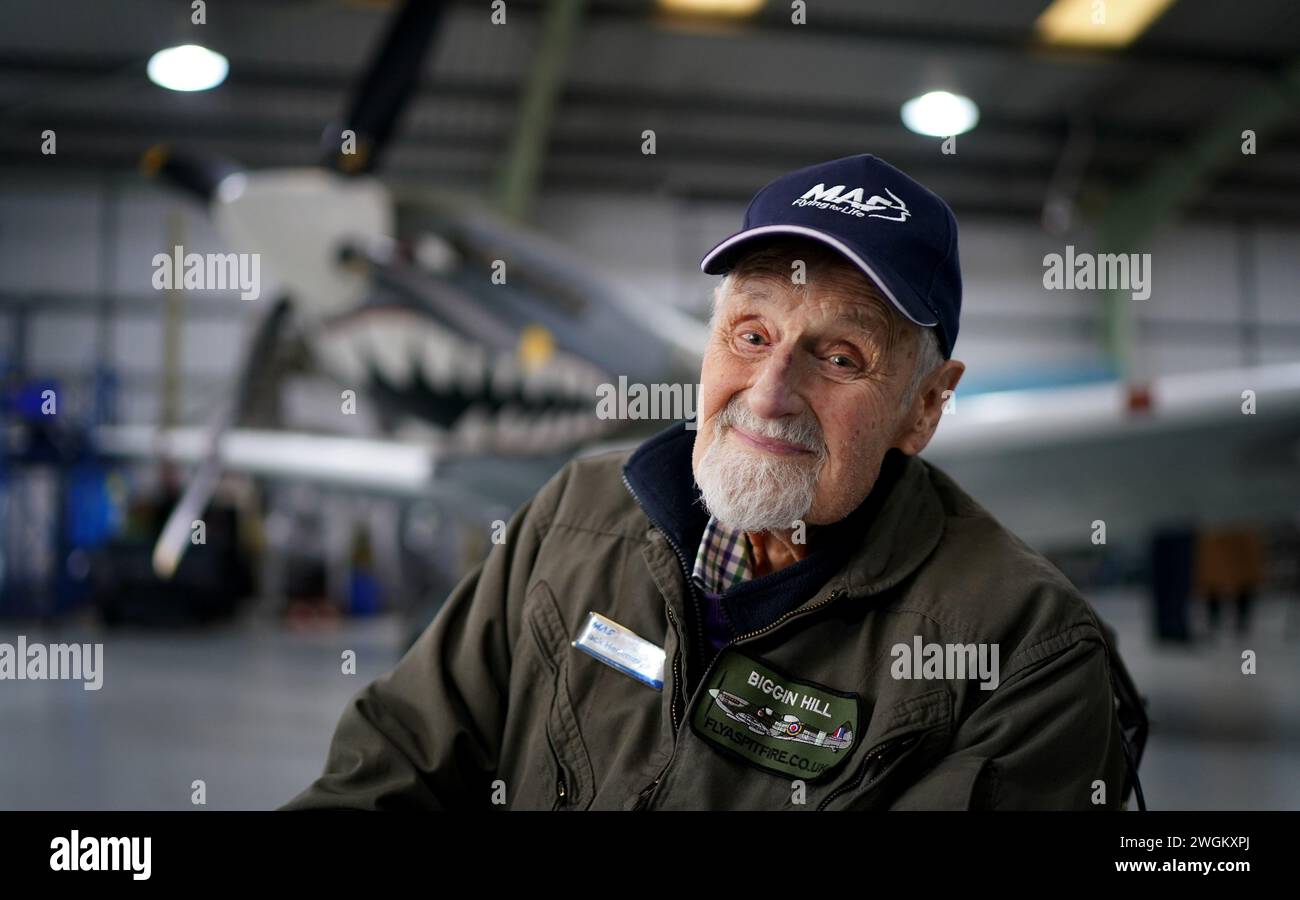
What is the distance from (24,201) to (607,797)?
550 inches

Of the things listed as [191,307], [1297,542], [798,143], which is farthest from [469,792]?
[191,307]

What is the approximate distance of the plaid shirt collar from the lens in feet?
3.27

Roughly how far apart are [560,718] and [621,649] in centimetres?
10

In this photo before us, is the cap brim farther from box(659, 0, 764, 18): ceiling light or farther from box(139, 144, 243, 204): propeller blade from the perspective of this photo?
box(139, 144, 243, 204): propeller blade

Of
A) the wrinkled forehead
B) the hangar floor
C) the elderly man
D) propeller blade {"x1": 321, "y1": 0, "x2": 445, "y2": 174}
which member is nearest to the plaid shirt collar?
the elderly man

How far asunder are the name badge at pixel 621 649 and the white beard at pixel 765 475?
6.4 inches

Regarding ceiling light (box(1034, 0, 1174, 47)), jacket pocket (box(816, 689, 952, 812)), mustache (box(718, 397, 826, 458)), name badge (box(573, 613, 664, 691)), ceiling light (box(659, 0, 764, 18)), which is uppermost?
ceiling light (box(659, 0, 764, 18))

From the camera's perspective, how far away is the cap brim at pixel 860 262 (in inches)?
32.9

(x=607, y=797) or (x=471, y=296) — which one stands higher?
(x=471, y=296)

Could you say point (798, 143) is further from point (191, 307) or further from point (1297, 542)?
point (191, 307)

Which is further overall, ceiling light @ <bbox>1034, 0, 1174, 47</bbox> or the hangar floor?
the hangar floor

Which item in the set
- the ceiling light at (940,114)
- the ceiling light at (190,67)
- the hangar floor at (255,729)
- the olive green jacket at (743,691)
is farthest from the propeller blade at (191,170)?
the olive green jacket at (743,691)

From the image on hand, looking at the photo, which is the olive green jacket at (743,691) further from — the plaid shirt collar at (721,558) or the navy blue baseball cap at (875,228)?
the navy blue baseball cap at (875,228)

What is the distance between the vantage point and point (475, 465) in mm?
4770
